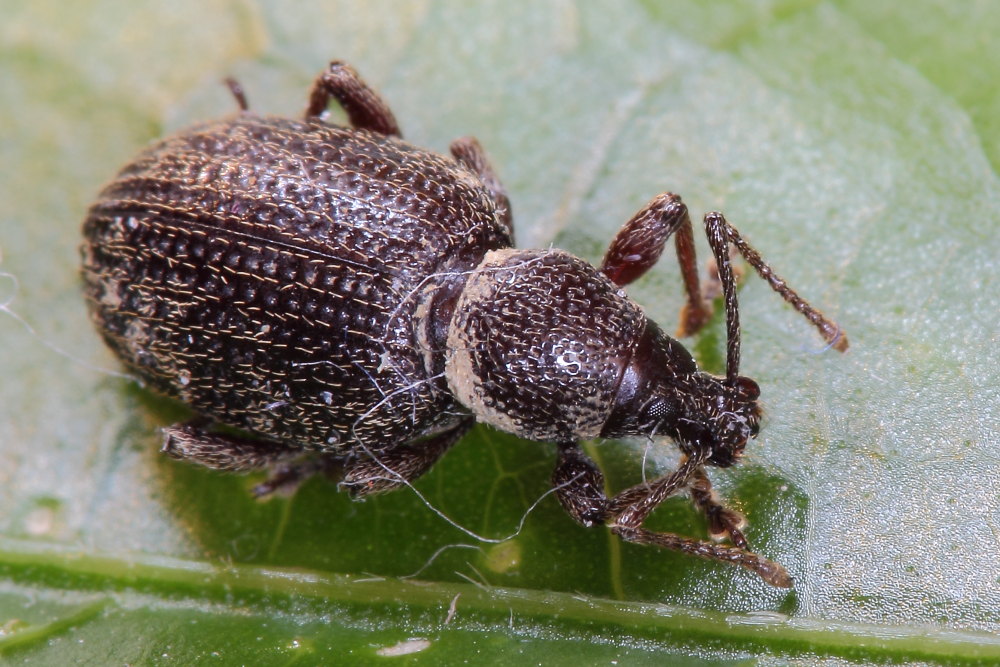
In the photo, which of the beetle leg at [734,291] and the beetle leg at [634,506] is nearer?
the beetle leg at [634,506]

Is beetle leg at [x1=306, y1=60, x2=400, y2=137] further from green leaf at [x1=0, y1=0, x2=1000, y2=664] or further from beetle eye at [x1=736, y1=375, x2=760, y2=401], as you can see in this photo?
beetle eye at [x1=736, y1=375, x2=760, y2=401]

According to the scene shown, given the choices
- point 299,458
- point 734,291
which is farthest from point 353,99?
point 734,291

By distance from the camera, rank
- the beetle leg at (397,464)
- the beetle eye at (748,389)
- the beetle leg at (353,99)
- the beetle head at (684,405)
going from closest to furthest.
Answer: the beetle head at (684,405) → the beetle eye at (748,389) → the beetle leg at (397,464) → the beetle leg at (353,99)

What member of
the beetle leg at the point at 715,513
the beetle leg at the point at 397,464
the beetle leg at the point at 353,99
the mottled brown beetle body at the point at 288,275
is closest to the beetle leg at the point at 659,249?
the mottled brown beetle body at the point at 288,275

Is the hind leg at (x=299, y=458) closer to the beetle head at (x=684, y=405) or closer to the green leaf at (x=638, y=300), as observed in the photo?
the green leaf at (x=638, y=300)

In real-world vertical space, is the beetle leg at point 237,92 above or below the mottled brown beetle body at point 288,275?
above

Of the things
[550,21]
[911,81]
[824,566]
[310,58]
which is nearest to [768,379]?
[824,566]

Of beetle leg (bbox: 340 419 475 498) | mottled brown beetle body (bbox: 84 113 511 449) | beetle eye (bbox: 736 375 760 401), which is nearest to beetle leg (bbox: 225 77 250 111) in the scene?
mottled brown beetle body (bbox: 84 113 511 449)
